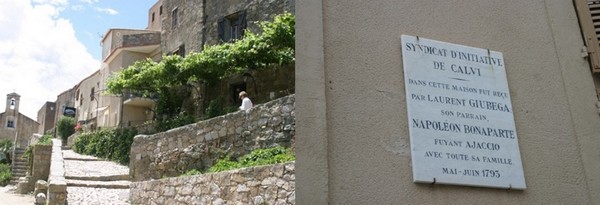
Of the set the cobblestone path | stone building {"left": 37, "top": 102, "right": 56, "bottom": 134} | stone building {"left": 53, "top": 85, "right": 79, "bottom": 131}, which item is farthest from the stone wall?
stone building {"left": 37, "top": 102, "right": 56, "bottom": 134}

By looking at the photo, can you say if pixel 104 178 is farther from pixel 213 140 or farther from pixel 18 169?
pixel 18 169

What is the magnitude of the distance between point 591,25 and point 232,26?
18.0 meters

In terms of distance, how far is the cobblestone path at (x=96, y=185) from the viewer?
10918 millimetres

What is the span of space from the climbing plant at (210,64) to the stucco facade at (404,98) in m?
12.2

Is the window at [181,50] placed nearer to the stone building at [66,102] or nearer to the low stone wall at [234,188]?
the low stone wall at [234,188]

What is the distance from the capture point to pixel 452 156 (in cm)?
419

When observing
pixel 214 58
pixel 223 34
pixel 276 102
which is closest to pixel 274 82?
pixel 214 58

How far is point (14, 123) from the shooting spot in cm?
5616

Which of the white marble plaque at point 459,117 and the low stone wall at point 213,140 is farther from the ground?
the low stone wall at point 213,140

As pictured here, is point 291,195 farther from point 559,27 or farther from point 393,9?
point 559,27

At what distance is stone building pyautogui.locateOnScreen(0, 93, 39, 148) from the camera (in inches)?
2179

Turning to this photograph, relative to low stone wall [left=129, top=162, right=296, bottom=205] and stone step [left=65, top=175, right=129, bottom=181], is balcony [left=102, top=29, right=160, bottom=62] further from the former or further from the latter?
low stone wall [left=129, top=162, right=296, bottom=205]

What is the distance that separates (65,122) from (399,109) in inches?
1380

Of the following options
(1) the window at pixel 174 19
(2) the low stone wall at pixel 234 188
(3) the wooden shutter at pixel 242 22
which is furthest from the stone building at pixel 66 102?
(2) the low stone wall at pixel 234 188
